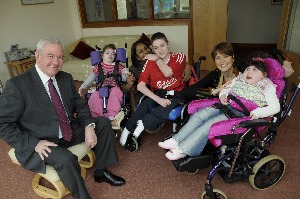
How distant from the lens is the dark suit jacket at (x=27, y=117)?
1694mm

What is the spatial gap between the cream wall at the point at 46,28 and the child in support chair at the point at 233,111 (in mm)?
3044

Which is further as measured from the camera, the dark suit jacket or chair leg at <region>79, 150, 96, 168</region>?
chair leg at <region>79, 150, 96, 168</region>

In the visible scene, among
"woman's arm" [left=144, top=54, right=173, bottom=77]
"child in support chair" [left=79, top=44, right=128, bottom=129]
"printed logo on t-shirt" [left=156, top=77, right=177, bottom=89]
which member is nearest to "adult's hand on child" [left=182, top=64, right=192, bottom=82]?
"printed logo on t-shirt" [left=156, top=77, right=177, bottom=89]

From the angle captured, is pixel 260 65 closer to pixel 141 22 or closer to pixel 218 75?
pixel 218 75

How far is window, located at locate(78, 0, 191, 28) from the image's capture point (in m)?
4.93

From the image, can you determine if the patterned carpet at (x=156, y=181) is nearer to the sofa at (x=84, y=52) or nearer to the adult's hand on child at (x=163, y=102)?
the adult's hand on child at (x=163, y=102)

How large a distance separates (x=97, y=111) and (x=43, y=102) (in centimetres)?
81

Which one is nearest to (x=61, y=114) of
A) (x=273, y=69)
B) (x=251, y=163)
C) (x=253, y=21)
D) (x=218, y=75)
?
(x=218, y=75)

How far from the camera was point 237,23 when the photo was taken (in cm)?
658

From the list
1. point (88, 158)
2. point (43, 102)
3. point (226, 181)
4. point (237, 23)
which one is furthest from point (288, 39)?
point (43, 102)

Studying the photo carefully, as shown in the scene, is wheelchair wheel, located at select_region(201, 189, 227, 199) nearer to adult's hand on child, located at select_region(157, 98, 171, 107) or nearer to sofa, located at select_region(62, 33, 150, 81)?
adult's hand on child, located at select_region(157, 98, 171, 107)

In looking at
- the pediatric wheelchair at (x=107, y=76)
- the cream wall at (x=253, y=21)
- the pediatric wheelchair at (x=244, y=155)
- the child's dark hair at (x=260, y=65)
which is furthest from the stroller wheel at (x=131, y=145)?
the cream wall at (x=253, y=21)

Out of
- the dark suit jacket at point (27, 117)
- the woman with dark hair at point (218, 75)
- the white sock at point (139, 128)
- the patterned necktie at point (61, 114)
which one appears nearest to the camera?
the dark suit jacket at point (27, 117)

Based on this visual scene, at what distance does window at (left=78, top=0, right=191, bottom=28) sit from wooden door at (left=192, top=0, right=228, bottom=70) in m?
0.23
